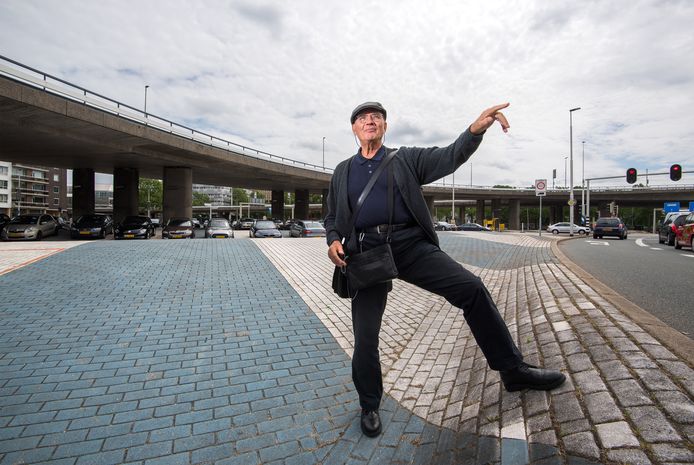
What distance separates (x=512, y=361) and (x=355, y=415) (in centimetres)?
123

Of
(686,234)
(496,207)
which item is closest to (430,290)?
(686,234)

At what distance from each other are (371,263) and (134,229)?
24.1 metres

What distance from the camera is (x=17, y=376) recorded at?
3359mm

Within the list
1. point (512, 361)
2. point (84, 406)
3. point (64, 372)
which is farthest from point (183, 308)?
point (512, 361)

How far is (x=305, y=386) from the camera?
11.1 ft

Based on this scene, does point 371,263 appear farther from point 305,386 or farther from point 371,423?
point 305,386

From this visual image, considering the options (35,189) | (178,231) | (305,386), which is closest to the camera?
(305,386)

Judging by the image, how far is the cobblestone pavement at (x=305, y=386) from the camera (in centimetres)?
213

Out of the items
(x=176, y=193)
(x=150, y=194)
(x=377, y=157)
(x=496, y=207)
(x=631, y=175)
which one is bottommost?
(x=377, y=157)

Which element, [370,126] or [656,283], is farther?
[656,283]

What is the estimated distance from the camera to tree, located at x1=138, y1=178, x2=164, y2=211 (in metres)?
91.3

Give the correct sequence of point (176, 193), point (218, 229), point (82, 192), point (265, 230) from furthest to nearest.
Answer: point (82, 192)
point (176, 193)
point (265, 230)
point (218, 229)

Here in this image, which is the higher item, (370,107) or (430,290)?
(370,107)

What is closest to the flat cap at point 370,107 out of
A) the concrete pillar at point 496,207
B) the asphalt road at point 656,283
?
the asphalt road at point 656,283
